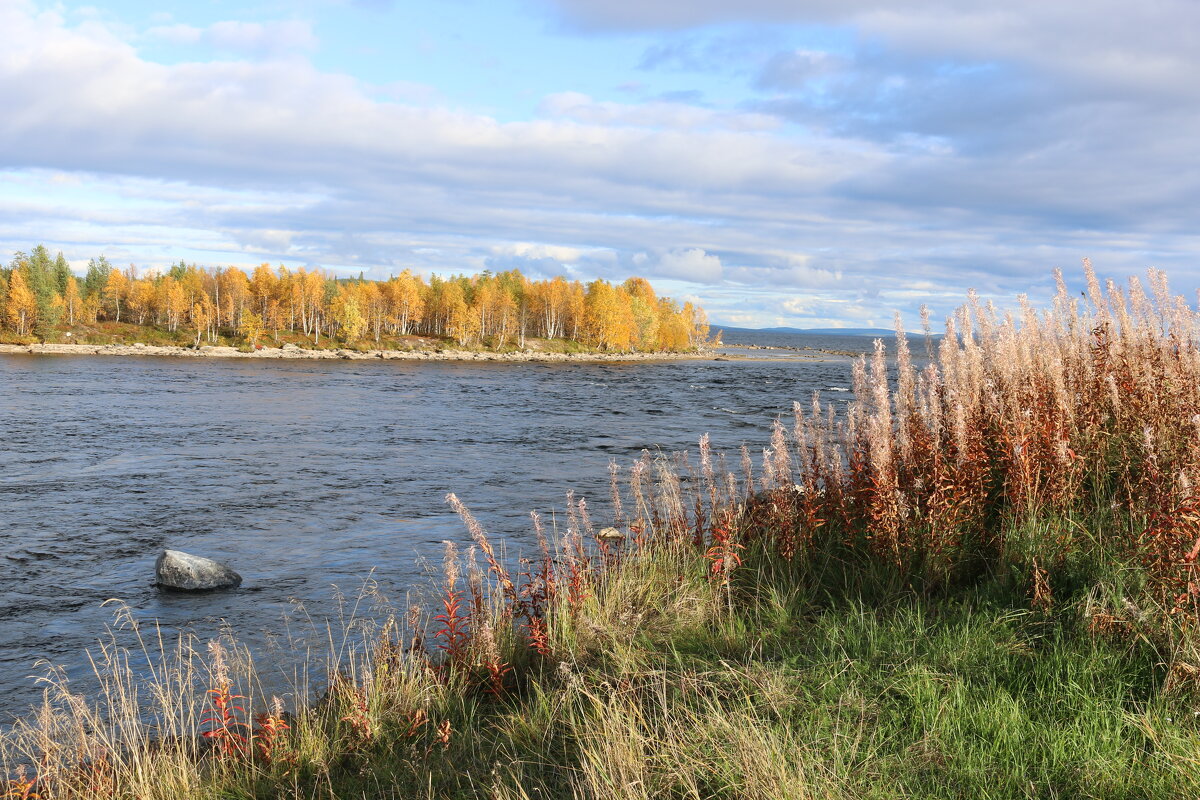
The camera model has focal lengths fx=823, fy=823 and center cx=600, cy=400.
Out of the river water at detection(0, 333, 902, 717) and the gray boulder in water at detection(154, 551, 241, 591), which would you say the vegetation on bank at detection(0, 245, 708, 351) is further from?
the gray boulder in water at detection(154, 551, 241, 591)

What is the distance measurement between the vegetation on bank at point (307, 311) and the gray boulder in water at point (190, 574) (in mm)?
104073

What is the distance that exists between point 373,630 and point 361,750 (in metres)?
4.03

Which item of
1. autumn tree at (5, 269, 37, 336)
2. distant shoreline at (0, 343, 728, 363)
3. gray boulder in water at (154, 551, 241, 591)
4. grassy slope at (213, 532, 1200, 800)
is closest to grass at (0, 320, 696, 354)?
autumn tree at (5, 269, 37, 336)

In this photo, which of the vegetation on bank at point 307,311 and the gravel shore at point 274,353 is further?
the vegetation on bank at point 307,311

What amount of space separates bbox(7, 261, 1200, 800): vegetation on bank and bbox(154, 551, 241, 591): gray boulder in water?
2632mm

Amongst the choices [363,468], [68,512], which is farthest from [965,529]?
[363,468]

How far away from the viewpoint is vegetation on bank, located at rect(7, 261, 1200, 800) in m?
4.25

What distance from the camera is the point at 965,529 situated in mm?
6969

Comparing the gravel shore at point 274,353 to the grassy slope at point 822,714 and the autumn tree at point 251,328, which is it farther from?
the grassy slope at point 822,714

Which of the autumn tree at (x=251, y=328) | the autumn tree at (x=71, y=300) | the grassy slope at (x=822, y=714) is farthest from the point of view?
the autumn tree at (x=71, y=300)

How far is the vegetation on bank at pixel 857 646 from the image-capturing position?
425 centimetres

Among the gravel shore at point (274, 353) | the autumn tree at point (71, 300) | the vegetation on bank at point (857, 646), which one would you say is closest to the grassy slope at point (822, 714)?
the vegetation on bank at point (857, 646)

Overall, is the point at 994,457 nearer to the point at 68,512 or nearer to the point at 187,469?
the point at 68,512

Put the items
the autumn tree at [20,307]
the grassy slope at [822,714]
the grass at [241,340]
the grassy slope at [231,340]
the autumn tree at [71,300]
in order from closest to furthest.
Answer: the grassy slope at [822,714]
the autumn tree at [20,307]
the grass at [241,340]
the grassy slope at [231,340]
the autumn tree at [71,300]
